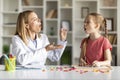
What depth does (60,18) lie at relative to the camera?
5.43 meters

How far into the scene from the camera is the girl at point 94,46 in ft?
8.37

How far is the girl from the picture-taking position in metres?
2.55

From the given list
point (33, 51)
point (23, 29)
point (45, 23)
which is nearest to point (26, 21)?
point (23, 29)

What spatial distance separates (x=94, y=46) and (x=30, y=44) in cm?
60

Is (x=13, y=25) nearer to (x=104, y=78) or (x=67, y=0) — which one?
(x=67, y=0)

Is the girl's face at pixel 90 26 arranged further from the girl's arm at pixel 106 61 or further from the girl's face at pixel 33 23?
the girl's face at pixel 33 23

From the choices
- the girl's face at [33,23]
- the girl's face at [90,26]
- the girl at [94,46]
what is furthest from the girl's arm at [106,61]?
the girl's face at [33,23]

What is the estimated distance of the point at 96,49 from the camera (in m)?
2.62

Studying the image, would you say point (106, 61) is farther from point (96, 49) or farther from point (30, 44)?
point (30, 44)

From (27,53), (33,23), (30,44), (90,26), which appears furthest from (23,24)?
(90,26)

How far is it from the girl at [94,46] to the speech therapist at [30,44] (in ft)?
0.89

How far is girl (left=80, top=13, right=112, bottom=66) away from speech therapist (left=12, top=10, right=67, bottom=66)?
272 mm

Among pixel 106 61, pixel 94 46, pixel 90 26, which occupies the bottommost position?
pixel 106 61

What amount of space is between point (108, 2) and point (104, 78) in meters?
3.78
